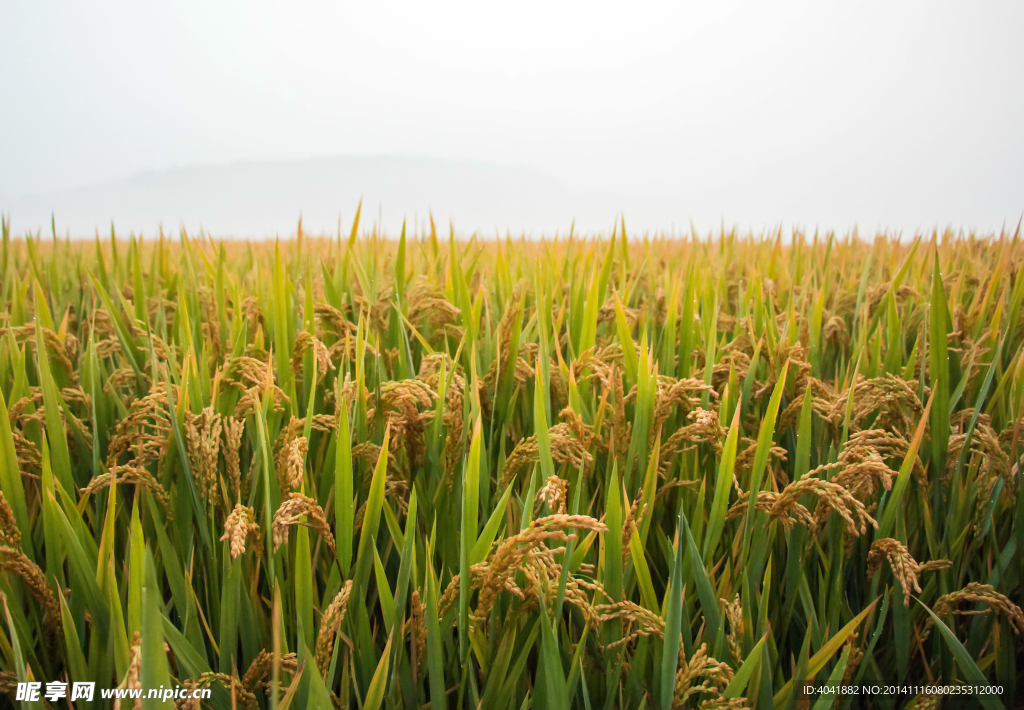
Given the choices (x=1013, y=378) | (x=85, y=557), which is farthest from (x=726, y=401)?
(x=85, y=557)

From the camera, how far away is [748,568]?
0.93 m

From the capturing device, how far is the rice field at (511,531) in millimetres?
750

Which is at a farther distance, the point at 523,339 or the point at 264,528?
the point at 523,339

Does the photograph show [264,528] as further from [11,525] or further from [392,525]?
[11,525]

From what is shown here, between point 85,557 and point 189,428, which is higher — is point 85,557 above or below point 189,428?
below

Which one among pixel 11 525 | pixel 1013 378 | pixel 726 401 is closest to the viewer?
pixel 11 525

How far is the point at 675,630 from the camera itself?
0.69 meters

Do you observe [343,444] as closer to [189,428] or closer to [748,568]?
[189,428]

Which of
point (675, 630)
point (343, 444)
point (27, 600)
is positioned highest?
point (343, 444)

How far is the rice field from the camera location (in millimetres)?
750

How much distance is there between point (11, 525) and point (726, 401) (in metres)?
1.14

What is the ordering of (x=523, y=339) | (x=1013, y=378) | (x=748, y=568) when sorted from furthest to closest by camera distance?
(x=523, y=339) → (x=1013, y=378) → (x=748, y=568)

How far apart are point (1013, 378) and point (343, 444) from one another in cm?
149

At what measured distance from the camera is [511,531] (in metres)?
0.97
